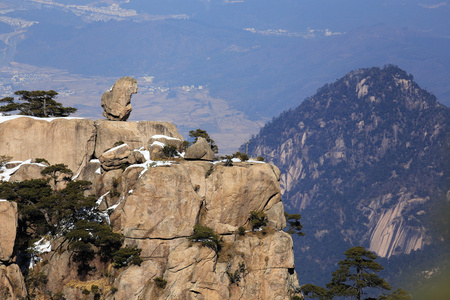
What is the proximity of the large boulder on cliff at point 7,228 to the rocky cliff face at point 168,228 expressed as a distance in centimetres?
12

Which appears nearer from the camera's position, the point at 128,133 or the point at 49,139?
the point at 49,139

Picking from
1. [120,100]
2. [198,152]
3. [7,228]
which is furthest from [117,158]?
[7,228]

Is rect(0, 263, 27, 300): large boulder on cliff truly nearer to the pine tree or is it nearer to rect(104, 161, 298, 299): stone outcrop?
rect(104, 161, 298, 299): stone outcrop

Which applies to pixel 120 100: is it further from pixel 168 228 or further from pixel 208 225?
pixel 208 225

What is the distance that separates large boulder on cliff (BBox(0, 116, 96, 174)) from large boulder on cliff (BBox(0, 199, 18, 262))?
18.3 m

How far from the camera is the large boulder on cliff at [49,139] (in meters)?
91.4

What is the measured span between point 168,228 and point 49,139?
25383 millimetres

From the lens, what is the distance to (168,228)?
261ft

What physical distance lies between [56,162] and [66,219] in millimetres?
14511

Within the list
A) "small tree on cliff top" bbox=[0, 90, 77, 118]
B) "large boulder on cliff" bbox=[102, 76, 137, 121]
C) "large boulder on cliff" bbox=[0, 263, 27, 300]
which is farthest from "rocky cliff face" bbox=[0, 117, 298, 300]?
"large boulder on cliff" bbox=[102, 76, 137, 121]

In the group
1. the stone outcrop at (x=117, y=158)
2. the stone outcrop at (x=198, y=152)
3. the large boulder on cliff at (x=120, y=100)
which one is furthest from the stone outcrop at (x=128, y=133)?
the stone outcrop at (x=198, y=152)

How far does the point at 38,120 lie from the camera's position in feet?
307

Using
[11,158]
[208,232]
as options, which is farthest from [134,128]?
[208,232]

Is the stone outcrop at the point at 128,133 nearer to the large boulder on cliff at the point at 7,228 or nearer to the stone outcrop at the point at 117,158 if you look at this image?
the stone outcrop at the point at 117,158
